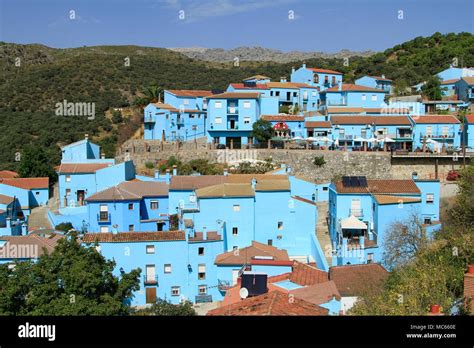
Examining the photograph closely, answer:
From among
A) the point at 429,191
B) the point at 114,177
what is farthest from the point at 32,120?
the point at 429,191

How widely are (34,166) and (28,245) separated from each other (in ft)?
35.3

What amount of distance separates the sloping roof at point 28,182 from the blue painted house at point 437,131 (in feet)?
47.3

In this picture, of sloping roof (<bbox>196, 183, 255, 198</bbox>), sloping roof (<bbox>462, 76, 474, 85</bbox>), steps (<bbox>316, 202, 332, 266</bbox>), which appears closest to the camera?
sloping roof (<bbox>196, 183, 255, 198</bbox>)

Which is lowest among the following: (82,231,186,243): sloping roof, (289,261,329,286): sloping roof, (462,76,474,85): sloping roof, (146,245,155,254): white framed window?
(289,261,329,286): sloping roof

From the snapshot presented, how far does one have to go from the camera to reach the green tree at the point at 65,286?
1089 centimetres

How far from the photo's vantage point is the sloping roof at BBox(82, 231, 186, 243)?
1566 centimetres

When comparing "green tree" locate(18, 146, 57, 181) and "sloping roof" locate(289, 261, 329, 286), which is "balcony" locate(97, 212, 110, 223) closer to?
"sloping roof" locate(289, 261, 329, 286)

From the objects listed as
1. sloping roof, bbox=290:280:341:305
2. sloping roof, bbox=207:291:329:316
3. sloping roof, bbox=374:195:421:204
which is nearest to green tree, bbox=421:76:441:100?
sloping roof, bbox=374:195:421:204

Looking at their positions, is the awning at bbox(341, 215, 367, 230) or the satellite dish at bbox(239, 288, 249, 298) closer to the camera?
the satellite dish at bbox(239, 288, 249, 298)

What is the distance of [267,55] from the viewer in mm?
55719

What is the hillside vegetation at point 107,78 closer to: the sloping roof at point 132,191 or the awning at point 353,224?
the sloping roof at point 132,191

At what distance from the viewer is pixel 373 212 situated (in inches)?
684

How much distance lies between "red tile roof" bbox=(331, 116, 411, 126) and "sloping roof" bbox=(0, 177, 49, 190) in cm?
1154

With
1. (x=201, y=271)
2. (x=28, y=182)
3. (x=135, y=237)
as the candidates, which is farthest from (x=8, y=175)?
(x=201, y=271)
